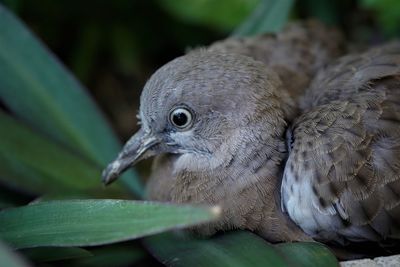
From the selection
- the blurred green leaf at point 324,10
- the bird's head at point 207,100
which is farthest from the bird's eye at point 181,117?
the blurred green leaf at point 324,10

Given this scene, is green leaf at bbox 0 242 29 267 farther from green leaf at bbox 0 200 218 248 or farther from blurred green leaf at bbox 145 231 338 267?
blurred green leaf at bbox 145 231 338 267

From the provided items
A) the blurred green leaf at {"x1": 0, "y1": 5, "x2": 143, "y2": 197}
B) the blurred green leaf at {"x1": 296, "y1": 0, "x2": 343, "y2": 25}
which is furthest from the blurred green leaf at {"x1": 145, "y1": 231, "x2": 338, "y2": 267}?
the blurred green leaf at {"x1": 296, "y1": 0, "x2": 343, "y2": 25}

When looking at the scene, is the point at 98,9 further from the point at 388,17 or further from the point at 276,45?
the point at 388,17

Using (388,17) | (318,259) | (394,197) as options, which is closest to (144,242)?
(318,259)

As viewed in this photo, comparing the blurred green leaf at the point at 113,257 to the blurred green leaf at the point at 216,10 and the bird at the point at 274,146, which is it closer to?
the bird at the point at 274,146

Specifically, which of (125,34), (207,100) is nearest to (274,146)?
(207,100)

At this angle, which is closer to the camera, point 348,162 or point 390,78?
point 348,162
